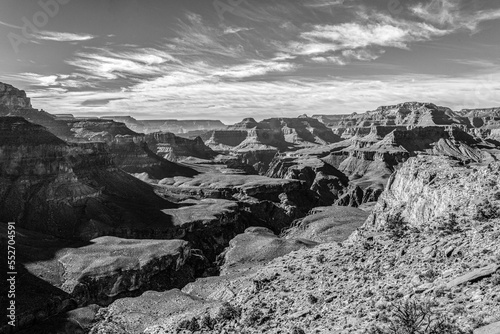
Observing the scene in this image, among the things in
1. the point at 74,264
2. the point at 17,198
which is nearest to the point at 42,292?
the point at 74,264

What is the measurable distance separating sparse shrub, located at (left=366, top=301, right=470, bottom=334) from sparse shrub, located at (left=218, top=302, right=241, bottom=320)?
13.2 m

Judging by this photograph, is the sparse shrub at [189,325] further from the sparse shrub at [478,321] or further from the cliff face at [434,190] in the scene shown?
the cliff face at [434,190]

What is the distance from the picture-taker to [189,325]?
104 feet

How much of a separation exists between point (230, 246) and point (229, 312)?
2862 inches

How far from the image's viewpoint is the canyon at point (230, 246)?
858 inches

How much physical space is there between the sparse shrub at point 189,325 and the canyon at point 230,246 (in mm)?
222

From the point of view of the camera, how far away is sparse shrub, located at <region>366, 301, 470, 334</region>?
591 inches

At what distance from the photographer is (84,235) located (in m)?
99.2

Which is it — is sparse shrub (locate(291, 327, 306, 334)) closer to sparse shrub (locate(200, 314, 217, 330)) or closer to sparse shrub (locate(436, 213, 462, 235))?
sparse shrub (locate(200, 314, 217, 330))

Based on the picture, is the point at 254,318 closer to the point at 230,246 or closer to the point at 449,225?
the point at 449,225

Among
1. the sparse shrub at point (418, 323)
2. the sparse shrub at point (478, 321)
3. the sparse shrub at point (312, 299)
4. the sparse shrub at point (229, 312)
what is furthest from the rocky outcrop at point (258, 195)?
the sparse shrub at point (478, 321)

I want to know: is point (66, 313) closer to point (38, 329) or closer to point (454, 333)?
point (38, 329)

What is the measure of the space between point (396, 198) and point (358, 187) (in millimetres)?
122252

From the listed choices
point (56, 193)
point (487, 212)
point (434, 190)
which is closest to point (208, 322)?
point (487, 212)
